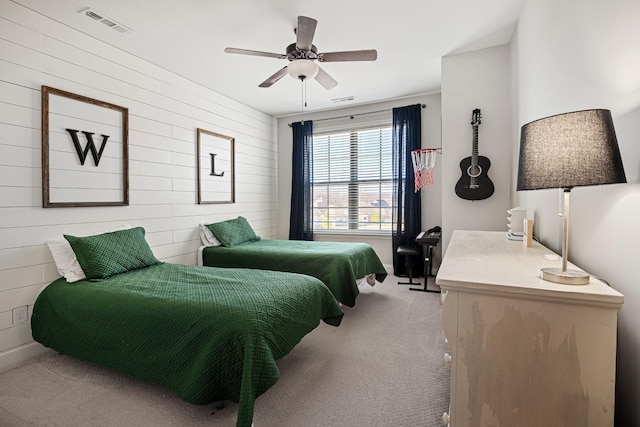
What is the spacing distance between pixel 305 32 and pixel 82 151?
2.25 metres

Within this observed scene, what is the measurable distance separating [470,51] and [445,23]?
0.79m

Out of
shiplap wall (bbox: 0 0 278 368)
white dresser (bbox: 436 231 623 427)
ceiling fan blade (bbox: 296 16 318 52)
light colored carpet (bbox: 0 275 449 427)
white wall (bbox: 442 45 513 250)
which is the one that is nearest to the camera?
white dresser (bbox: 436 231 623 427)

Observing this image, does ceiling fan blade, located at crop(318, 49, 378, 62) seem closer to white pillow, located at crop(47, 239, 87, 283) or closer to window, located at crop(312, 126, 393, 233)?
window, located at crop(312, 126, 393, 233)

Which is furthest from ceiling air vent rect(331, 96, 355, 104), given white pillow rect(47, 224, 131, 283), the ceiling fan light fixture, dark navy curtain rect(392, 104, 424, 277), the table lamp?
the table lamp

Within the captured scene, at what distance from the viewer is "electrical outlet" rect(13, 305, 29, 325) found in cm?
238

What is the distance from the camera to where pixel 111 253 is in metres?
2.61

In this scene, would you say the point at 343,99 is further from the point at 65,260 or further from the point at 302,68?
the point at 65,260

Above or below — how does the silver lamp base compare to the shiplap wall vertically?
below

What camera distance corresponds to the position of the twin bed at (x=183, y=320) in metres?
1.57

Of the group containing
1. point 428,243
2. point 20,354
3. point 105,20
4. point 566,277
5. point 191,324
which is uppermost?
point 105,20

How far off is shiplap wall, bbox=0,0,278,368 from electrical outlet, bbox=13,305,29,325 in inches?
1.2

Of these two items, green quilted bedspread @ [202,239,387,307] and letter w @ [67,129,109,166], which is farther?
green quilted bedspread @ [202,239,387,307]

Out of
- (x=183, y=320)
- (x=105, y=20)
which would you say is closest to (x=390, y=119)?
(x=105, y=20)

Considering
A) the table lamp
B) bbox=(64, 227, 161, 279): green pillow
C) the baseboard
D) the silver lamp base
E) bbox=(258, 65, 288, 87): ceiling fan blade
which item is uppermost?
bbox=(258, 65, 288, 87): ceiling fan blade
